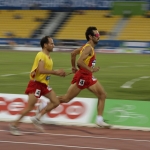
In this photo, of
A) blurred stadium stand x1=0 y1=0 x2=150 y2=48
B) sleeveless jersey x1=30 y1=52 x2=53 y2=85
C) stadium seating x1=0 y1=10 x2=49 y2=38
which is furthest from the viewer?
Result: stadium seating x1=0 y1=10 x2=49 y2=38

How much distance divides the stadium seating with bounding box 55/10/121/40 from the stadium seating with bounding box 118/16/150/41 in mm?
1497

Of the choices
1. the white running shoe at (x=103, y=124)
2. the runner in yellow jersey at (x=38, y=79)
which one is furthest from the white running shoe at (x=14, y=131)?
the white running shoe at (x=103, y=124)

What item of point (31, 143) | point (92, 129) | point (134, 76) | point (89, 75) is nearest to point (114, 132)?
point (92, 129)

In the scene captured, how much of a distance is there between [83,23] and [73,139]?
4068 centimetres

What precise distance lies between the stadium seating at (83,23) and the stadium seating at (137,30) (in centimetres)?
150

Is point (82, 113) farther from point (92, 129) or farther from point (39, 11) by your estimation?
point (39, 11)

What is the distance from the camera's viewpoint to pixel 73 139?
885cm

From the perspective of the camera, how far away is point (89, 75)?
391 inches

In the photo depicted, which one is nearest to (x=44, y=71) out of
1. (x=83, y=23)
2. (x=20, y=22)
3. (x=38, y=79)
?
(x=38, y=79)

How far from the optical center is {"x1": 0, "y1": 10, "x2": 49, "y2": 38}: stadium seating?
48947 mm

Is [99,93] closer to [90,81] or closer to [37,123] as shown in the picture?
[90,81]

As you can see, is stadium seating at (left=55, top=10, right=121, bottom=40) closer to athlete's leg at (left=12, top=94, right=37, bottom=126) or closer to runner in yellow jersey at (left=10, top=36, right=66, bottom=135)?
runner in yellow jersey at (left=10, top=36, right=66, bottom=135)

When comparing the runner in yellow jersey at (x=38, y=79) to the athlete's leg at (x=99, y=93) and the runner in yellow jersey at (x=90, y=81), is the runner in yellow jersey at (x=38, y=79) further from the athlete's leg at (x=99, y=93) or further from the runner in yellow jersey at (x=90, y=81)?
the athlete's leg at (x=99, y=93)

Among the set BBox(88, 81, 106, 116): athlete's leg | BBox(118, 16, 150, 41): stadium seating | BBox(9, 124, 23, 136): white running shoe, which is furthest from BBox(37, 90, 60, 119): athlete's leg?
BBox(118, 16, 150, 41): stadium seating
